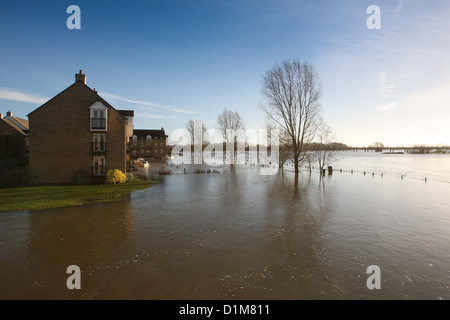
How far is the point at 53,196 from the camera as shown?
15727 millimetres

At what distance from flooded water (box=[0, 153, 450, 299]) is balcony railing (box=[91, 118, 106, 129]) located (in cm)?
1202

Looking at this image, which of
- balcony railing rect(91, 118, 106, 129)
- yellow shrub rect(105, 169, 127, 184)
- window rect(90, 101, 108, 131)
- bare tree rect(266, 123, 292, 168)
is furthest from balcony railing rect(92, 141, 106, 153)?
bare tree rect(266, 123, 292, 168)

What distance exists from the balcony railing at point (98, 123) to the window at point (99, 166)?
10.3 ft

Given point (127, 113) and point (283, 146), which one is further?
point (283, 146)

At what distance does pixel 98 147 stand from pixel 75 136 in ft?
7.78

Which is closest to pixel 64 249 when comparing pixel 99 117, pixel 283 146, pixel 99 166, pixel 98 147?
pixel 99 166

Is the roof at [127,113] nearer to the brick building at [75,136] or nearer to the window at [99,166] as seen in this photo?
the brick building at [75,136]

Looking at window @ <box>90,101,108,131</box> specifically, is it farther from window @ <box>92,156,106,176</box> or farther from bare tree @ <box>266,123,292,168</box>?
bare tree @ <box>266,123,292,168</box>

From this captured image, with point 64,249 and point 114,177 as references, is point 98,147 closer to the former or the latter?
point 114,177

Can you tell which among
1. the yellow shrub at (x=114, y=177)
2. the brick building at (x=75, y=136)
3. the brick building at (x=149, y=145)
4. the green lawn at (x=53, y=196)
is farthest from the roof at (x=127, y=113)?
the brick building at (x=149, y=145)

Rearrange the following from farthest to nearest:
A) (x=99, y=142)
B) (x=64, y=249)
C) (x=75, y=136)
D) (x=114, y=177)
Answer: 1. (x=99, y=142)
2. (x=75, y=136)
3. (x=114, y=177)
4. (x=64, y=249)

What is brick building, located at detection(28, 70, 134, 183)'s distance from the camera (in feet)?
70.9

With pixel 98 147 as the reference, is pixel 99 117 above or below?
above
